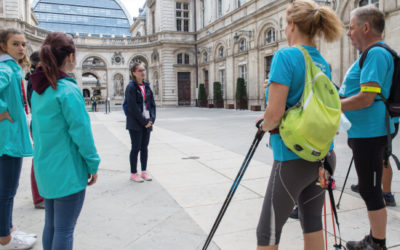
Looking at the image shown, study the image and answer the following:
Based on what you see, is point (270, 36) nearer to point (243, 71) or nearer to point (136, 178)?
point (243, 71)

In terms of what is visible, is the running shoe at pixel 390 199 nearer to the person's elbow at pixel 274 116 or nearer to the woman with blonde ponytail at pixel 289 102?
the woman with blonde ponytail at pixel 289 102

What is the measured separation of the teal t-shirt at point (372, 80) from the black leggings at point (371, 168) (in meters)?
0.07

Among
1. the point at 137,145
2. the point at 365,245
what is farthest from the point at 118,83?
the point at 365,245

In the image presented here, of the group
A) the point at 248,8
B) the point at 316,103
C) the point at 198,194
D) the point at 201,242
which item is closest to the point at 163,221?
the point at 201,242

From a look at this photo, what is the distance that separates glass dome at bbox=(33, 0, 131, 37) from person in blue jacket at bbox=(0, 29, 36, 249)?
276 feet

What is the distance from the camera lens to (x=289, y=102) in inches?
81.0

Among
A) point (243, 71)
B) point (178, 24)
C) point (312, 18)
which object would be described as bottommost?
point (312, 18)

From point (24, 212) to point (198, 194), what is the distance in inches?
87.2

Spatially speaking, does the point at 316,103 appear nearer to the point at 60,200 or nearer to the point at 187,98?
the point at 60,200

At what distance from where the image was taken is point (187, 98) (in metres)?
38.7

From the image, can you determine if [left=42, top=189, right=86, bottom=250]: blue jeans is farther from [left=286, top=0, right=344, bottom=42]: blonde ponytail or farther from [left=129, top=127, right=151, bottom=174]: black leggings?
[left=129, top=127, right=151, bottom=174]: black leggings

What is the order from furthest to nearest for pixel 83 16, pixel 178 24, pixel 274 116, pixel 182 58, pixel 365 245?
pixel 83 16 < pixel 178 24 < pixel 182 58 < pixel 365 245 < pixel 274 116

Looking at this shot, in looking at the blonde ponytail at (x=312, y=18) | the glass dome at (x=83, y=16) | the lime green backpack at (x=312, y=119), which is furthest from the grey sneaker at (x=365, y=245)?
the glass dome at (x=83, y=16)

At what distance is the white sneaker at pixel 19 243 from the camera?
3.04 m
